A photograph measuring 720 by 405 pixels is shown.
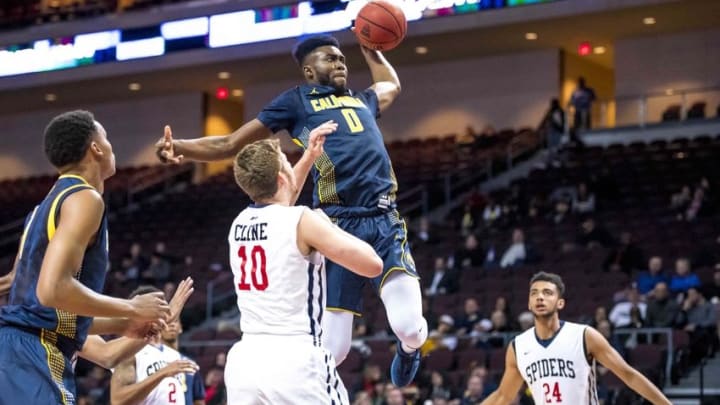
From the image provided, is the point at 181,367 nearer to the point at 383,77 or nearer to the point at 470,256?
the point at 383,77

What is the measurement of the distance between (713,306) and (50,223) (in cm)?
1054

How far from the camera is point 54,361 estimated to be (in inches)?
187

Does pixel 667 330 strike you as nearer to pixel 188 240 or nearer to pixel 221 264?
pixel 221 264

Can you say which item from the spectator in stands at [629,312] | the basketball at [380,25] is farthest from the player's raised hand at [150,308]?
the spectator in stands at [629,312]

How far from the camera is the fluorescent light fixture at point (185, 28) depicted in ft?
85.6

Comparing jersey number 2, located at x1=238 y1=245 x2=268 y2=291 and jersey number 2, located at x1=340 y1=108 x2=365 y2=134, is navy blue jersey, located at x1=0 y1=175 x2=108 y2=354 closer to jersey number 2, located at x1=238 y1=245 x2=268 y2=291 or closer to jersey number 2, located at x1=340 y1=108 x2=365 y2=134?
jersey number 2, located at x1=238 y1=245 x2=268 y2=291

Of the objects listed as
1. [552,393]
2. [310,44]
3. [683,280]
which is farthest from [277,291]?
[683,280]

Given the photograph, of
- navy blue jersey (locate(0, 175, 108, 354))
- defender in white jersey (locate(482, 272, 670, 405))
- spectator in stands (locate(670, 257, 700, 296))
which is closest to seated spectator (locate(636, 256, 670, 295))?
spectator in stands (locate(670, 257, 700, 296))

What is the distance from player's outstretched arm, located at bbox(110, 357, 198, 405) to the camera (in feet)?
21.7

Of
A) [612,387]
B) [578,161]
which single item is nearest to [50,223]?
[612,387]

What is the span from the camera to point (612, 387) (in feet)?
41.2

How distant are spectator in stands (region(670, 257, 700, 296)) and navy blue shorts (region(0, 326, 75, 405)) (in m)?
11.1

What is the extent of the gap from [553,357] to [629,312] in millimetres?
5892

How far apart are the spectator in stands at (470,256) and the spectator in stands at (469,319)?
2364 millimetres
